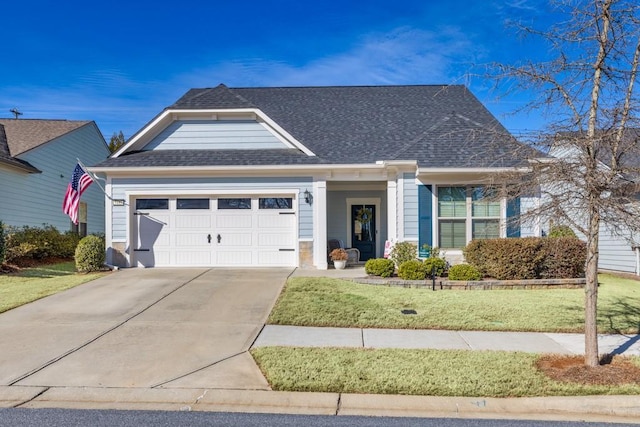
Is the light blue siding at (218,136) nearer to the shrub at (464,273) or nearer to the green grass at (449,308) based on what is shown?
the green grass at (449,308)

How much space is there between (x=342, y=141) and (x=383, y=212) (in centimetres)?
293

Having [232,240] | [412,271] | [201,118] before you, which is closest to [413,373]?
[412,271]

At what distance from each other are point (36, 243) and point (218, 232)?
6999mm

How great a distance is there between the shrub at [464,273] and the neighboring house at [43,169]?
15622mm

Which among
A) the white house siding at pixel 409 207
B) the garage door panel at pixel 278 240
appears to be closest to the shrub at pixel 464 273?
the white house siding at pixel 409 207

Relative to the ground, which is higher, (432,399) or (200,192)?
(200,192)

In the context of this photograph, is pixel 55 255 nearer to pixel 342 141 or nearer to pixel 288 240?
pixel 288 240

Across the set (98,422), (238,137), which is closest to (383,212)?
(238,137)

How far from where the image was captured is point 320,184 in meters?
13.5

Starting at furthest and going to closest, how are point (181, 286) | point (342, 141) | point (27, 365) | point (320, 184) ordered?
point (342, 141) < point (320, 184) < point (181, 286) < point (27, 365)

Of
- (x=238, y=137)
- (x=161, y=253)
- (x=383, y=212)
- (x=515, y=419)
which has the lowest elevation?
(x=515, y=419)

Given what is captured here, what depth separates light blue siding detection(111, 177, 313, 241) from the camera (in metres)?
13.4

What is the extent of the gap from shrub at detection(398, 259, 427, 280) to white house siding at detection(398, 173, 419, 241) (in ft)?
5.80

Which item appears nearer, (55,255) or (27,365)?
(27,365)
